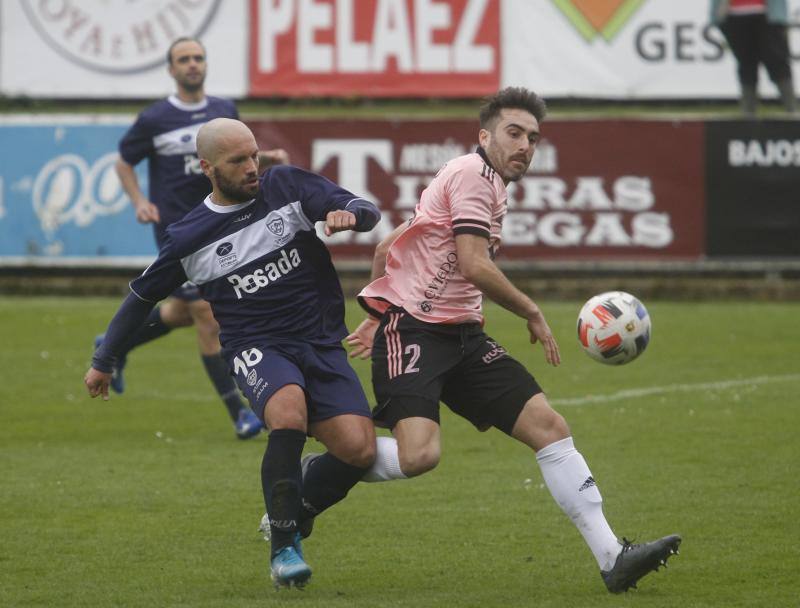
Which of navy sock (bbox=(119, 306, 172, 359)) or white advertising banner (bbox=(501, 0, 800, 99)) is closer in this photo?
navy sock (bbox=(119, 306, 172, 359))

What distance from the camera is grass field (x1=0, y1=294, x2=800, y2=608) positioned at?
21.2ft

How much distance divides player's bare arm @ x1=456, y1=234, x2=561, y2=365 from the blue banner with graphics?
406 inches

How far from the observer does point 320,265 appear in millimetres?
6953

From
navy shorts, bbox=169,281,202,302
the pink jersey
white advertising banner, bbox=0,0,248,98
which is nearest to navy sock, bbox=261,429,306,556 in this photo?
the pink jersey

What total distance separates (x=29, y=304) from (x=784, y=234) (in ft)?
24.4

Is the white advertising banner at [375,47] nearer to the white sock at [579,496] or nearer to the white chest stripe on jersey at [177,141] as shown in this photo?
the white chest stripe on jersey at [177,141]

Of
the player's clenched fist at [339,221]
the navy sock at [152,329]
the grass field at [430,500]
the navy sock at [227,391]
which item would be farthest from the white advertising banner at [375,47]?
the player's clenched fist at [339,221]

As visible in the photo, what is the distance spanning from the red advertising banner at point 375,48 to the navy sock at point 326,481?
13.2 m

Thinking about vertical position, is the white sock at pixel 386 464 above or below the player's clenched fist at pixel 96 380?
below

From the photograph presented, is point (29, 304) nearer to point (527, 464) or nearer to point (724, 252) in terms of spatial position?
point (724, 252)

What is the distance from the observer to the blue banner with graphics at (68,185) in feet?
54.1

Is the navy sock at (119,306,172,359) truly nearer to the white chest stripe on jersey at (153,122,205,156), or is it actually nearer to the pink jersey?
the white chest stripe on jersey at (153,122,205,156)

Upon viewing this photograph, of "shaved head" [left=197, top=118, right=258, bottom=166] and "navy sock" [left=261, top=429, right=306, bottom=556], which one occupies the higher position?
"shaved head" [left=197, top=118, right=258, bottom=166]

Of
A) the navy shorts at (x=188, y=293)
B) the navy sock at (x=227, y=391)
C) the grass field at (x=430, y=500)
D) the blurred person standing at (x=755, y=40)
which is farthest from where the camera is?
the blurred person standing at (x=755, y=40)
